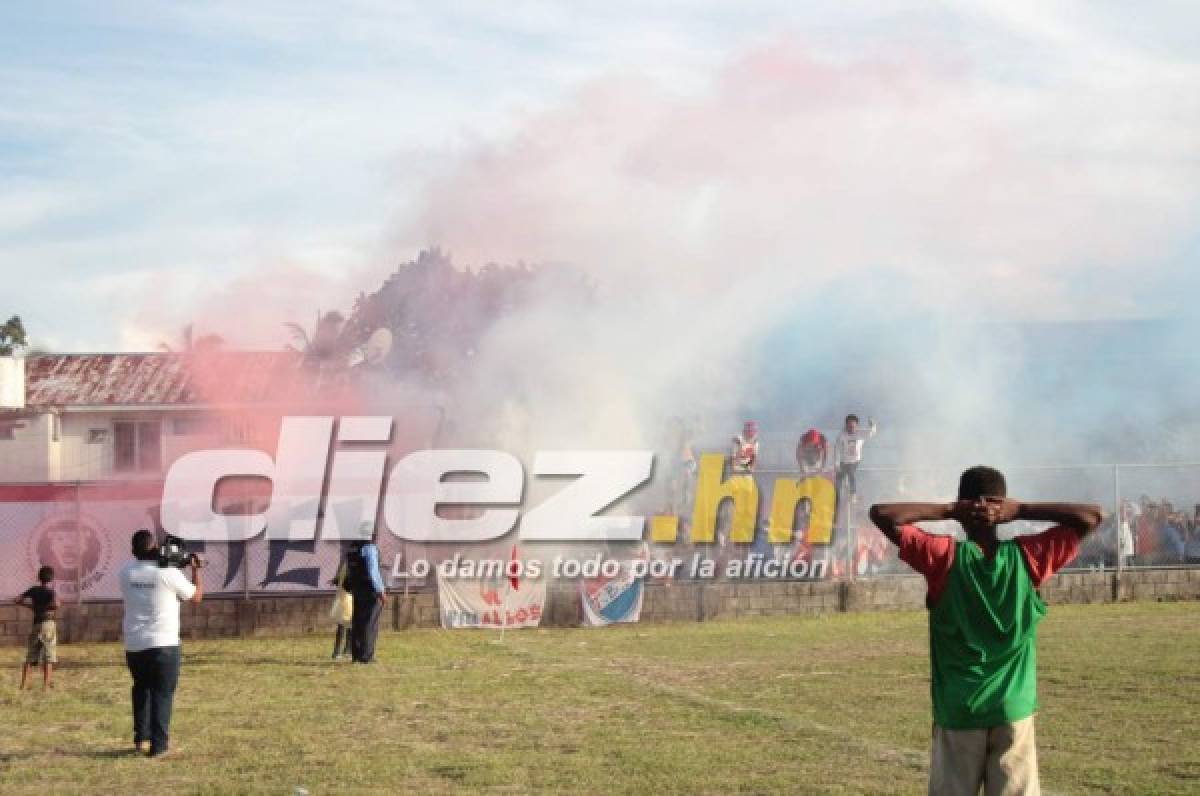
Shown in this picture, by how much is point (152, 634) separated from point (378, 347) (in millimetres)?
24650

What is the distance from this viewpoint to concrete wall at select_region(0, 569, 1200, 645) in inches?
901

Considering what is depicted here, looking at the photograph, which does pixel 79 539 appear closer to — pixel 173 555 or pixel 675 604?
pixel 675 604

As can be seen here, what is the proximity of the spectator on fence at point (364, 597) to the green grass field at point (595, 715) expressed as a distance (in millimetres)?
342

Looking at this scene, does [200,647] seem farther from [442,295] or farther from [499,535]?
[442,295]

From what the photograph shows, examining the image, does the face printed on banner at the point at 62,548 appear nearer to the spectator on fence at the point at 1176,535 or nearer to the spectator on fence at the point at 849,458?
the spectator on fence at the point at 849,458

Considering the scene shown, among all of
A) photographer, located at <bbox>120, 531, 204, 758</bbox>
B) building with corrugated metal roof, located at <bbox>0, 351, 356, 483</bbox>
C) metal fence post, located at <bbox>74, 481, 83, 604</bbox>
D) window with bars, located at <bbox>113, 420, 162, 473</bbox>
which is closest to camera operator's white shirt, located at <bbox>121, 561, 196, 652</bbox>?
photographer, located at <bbox>120, 531, 204, 758</bbox>

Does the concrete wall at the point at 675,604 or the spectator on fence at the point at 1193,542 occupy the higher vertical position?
the spectator on fence at the point at 1193,542

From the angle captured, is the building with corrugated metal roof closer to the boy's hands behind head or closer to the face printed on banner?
the face printed on banner

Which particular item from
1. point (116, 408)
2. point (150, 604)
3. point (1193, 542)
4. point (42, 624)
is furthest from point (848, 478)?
point (116, 408)

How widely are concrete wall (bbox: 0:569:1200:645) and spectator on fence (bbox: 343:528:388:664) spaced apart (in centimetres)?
313

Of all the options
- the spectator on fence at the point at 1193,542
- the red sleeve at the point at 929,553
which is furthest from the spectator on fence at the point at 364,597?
the spectator on fence at the point at 1193,542

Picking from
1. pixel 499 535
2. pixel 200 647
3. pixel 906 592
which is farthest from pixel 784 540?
pixel 200 647

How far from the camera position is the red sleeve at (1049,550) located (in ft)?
23.8

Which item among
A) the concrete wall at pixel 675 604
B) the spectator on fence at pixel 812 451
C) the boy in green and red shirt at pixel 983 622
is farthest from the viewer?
the spectator on fence at pixel 812 451
